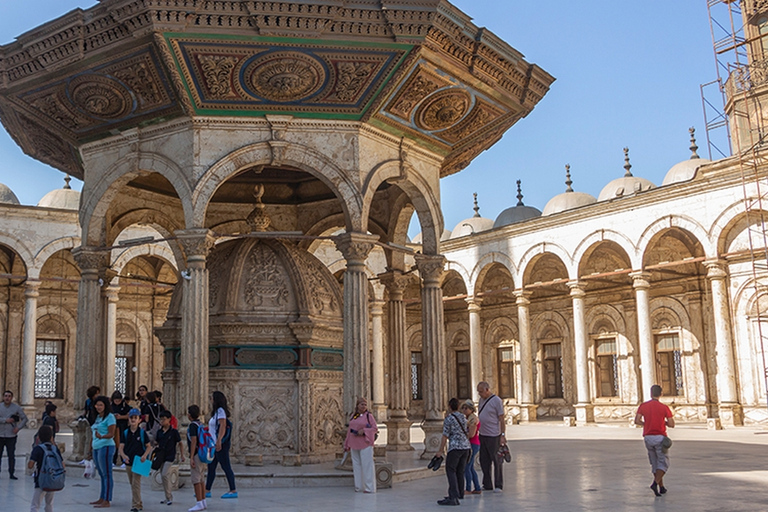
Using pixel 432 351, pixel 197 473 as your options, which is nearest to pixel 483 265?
pixel 432 351

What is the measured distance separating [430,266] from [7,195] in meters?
22.2

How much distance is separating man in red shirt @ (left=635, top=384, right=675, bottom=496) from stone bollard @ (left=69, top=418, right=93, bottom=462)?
6632 millimetres

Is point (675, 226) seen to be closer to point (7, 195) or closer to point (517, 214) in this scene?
point (517, 214)

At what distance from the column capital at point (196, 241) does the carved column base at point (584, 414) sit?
1590 centimetres

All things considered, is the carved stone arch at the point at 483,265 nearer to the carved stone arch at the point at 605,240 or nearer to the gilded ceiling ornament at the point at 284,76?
the carved stone arch at the point at 605,240

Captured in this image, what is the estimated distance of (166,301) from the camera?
1043 inches

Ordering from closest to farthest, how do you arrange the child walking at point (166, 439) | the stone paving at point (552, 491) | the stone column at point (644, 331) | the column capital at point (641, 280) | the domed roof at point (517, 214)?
the stone paving at point (552, 491) < the child walking at point (166, 439) < the stone column at point (644, 331) < the column capital at point (641, 280) < the domed roof at point (517, 214)

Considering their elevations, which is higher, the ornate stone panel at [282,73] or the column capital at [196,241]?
the ornate stone panel at [282,73]

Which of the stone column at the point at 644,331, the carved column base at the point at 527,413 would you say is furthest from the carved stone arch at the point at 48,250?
the stone column at the point at 644,331

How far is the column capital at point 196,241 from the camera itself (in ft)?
30.2

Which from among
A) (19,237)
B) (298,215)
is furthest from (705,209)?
(19,237)

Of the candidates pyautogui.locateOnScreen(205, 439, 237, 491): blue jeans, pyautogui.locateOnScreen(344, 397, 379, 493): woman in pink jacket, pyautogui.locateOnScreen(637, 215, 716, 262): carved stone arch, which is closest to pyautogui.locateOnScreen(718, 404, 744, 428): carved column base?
pyautogui.locateOnScreen(637, 215, 716, 262): carved stone arch

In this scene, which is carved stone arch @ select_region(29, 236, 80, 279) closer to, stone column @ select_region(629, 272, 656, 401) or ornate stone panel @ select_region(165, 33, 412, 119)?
ornate stone panel @ select_region(165, 33, 412, 119)

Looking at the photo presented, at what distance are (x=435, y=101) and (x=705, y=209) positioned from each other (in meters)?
12.4
